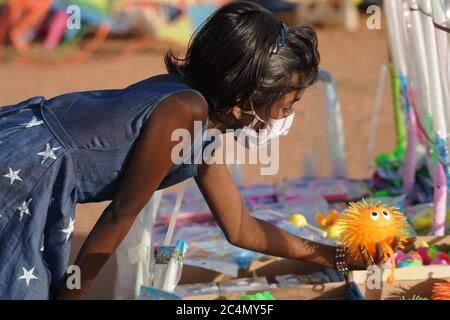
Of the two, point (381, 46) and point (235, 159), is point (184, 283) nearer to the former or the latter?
point (235, 159)

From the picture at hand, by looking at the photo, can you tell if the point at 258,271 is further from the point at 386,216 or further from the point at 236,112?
the point at 236,112

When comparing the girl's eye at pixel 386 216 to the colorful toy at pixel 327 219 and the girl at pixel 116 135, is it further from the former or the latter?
the colorful toy at pixel 327 219

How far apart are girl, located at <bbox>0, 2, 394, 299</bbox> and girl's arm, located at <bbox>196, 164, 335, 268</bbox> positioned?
0.17m

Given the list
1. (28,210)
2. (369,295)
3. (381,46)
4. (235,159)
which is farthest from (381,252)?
(381,46)

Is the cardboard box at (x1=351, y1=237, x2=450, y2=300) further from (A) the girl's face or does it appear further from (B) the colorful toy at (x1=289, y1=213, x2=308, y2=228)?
(B) the colorful toy at (x1=289, y1=213, x2=308, y2=228)

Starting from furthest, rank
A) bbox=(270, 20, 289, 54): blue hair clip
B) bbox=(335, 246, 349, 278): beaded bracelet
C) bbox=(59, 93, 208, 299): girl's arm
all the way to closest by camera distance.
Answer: bbox=(335, 246, 349, 278): beaded bracelet, bbox=(270, 20, 289, 54): blue hair clip, bbox=(59, 93, 208, 299): girl's arm

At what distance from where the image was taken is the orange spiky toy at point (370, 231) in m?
1.98

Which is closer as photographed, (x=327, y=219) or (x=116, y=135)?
(x=116, y=135)

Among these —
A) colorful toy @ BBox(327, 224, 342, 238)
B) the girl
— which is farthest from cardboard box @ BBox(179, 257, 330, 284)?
the girl

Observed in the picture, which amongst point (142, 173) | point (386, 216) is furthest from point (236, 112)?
point (386, 216)

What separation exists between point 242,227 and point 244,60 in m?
0.56

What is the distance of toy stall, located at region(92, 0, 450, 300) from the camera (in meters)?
2.02

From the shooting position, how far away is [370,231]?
77.8 inches

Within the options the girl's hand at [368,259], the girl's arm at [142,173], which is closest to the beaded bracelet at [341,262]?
the girl's hand at [368,259]
